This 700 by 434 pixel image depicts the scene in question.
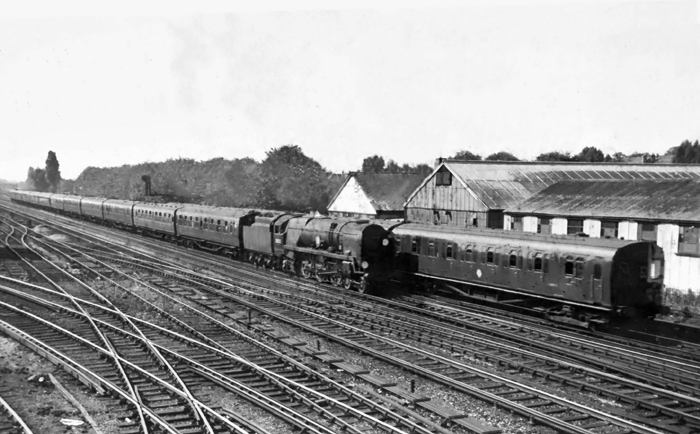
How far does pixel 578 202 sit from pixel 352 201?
25299 mm

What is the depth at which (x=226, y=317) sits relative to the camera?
22.3m

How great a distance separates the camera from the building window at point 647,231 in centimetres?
2716

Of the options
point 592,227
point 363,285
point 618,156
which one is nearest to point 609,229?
point 592,227

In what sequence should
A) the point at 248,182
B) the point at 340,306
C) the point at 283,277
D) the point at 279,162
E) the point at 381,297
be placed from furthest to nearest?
the point at 279,162
the point at 248,182
the point at 283,277
the point at 381,297
the point at 340,306

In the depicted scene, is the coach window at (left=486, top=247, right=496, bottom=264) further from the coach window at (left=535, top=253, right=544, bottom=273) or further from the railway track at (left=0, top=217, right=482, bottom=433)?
the railway track at (left=0, top=217, right=482, bottom=433)

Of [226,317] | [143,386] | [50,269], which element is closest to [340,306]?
[226,317]

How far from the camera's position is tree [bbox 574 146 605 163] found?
3858 inches

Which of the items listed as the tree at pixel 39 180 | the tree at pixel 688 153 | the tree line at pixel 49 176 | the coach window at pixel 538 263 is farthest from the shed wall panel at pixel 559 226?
the tree at pixel 39 180

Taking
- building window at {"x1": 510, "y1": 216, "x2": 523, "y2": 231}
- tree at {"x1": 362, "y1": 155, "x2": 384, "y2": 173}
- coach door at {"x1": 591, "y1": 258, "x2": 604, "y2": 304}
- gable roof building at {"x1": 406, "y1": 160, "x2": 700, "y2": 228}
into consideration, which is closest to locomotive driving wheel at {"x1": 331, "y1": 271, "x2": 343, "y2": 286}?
building window at {"x1": 510, "y1": 216, "x2": 523, "y2": 231}

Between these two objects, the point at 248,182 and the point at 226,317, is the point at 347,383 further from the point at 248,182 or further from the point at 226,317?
the point at 248,182

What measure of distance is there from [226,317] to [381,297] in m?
7.04

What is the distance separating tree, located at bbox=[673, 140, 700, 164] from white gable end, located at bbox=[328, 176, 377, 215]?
53.2m

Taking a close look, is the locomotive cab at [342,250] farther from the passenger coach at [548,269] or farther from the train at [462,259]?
the passenger coach at [548,269]

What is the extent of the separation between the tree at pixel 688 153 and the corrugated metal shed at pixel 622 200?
58.7 m
